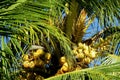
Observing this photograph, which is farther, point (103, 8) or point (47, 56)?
point (47, 56)

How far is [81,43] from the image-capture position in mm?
4496

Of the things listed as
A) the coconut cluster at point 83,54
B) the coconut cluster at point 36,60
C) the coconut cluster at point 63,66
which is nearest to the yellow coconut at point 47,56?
the coconut cluster at point 36,60

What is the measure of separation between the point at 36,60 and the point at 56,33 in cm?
154

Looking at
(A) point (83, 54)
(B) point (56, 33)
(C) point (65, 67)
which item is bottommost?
(C) point (65, 67)

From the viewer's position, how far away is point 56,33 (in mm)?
2953

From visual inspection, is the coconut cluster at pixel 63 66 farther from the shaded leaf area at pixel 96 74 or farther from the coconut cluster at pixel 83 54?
the shaded leaf area at pixel 96 74

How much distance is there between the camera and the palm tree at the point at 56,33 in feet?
9.02

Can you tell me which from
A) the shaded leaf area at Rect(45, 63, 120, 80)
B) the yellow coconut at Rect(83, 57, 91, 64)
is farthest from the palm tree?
the yellow coconut at Rect(83, 57, 91, 64)

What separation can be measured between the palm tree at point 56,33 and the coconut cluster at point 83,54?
0.30 ft

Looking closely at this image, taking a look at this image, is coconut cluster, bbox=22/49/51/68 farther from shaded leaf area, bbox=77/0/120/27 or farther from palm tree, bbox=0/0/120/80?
shaded leaf area, bbox=77/0/120/27

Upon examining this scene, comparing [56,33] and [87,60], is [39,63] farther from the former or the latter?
[56,33]

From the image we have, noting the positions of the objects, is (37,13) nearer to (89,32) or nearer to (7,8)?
(7,8)

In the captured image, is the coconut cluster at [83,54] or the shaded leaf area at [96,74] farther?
the coconut cluster at [83,54]

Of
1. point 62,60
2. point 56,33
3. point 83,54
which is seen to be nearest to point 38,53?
point 62,60
